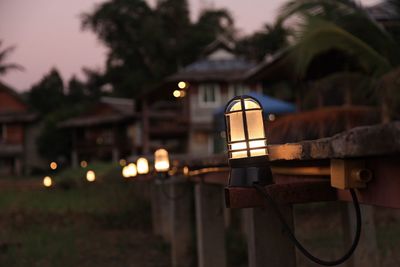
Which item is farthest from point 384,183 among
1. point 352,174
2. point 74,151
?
point 74,151

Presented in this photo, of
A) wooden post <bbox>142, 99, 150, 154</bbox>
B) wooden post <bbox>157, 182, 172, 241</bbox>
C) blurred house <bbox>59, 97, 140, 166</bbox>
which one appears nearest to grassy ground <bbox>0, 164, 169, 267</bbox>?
wooden post <bbox>157, 182, 172, 241</bbox>

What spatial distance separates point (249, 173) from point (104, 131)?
4069 cm

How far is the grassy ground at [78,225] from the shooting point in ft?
40.3

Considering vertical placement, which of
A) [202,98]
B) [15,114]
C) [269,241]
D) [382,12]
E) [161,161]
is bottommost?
[269,241]

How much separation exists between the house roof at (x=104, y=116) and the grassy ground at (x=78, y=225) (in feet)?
41.7

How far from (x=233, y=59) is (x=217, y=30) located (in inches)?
605

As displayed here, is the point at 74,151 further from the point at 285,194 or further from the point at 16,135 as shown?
the point at 285,194

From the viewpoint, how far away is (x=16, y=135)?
1745 inches

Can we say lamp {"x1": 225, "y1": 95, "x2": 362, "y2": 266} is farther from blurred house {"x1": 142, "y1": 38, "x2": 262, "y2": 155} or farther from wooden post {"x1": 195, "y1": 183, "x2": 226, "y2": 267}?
blurred house {"x1": 142, "y1": 38, "x2": 262, "y2": 155}

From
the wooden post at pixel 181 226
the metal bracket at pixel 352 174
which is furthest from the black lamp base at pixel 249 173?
the wooden post at pixel 181 226

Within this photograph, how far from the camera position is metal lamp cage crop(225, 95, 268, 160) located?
247 cm

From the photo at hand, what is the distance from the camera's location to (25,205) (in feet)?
65.4

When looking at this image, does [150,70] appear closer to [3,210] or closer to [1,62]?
[1,62]

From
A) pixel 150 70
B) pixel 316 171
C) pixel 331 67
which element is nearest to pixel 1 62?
pixel 150 70
